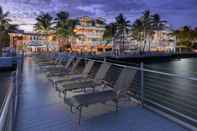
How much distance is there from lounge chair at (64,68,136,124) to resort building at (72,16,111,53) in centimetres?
4926

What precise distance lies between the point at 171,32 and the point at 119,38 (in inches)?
1047

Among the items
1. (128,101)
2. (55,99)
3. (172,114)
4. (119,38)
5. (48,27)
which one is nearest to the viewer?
(172,114)

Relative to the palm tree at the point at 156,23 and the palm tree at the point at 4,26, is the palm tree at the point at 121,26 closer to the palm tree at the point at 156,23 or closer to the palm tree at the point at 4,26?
the palm tree at the point at 156,23

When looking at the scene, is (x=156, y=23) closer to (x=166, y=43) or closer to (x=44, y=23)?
(x=166, y=43)

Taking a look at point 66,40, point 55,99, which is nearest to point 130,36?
point 66,40

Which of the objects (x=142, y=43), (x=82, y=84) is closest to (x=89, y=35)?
(x=142, y=43)

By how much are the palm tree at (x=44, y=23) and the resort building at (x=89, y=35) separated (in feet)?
23.7

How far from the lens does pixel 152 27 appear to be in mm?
54000

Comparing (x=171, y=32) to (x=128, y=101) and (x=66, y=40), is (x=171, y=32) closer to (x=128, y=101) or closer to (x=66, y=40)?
(x=66, y=40)

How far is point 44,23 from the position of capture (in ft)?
157

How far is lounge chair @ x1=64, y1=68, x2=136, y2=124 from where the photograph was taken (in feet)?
10.9

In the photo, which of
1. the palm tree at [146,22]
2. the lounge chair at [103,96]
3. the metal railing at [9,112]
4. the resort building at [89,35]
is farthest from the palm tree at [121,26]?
the metal railing at [9,112]

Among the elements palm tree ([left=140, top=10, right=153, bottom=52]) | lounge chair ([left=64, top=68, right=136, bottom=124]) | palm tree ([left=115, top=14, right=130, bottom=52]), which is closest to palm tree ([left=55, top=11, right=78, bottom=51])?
palm tree ([left=115, top=14, right=130, bottom=52])

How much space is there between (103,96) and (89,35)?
54.8m
